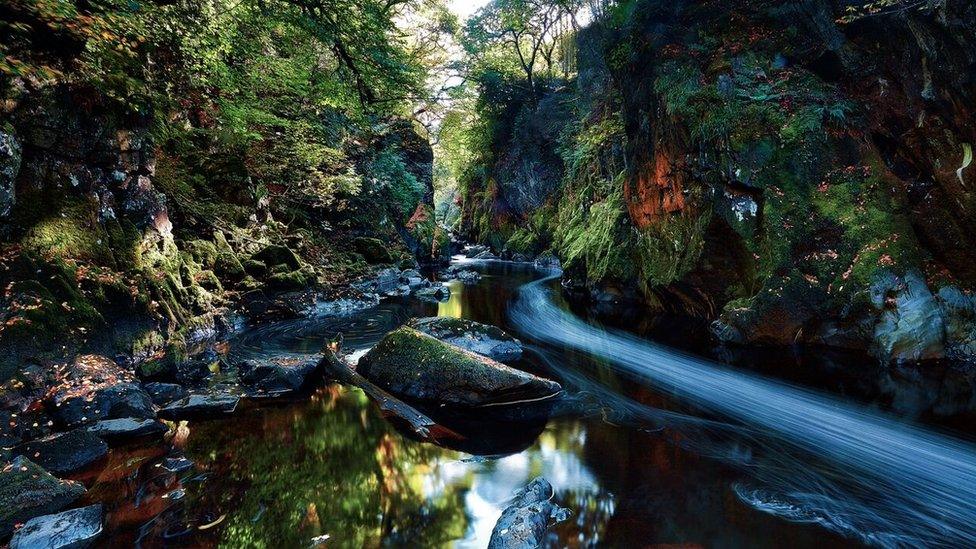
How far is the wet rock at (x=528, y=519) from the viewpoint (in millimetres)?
3361

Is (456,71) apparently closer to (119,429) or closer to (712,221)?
(712,221)

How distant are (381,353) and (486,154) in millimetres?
28987

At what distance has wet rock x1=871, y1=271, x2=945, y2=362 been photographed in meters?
7.32

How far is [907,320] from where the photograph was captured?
741cm

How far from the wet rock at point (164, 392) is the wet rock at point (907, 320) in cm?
1122

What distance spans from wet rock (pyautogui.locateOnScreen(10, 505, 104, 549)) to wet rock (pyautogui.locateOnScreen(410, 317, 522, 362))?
5.35 meters

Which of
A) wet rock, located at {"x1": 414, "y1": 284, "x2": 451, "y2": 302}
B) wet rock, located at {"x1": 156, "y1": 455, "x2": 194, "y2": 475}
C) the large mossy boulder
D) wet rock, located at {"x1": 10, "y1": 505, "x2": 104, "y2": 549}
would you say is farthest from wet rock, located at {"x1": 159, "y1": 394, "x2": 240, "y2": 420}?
wet rock, located at {"x1": 414, "y1": 284, "x2": 451, "y2": 302}

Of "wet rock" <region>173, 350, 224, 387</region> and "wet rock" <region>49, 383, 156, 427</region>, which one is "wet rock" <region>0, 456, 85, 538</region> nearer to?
"wet rock" <region>49, 383, 156, 427</region>

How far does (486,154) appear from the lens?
111ft

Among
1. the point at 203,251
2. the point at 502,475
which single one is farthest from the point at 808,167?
the point at 203,251

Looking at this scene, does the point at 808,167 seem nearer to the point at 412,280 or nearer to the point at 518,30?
the point at 412,280

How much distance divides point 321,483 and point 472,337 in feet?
14.9

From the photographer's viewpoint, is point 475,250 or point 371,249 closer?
point 371,249

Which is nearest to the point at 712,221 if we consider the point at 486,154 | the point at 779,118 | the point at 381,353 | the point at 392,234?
the point at 779,118
